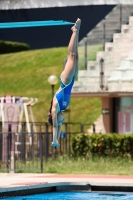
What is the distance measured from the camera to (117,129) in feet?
95.5

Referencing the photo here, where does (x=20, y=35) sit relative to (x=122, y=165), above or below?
above

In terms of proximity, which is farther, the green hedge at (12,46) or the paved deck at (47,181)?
the green hedge at (12,46)

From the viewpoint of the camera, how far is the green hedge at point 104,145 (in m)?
22.8

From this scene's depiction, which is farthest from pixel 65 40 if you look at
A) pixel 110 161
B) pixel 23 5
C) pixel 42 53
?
pixel 23 5

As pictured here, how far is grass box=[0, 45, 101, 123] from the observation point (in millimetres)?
35219

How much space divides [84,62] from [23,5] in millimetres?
19041

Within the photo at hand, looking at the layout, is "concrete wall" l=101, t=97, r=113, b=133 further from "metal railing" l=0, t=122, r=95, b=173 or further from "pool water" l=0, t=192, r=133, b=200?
"pool water" l=0, t=192, r=133, b=200

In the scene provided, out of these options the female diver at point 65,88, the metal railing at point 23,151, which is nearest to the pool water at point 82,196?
the female diver at point 65,88

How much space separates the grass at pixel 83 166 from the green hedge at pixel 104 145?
1.26 feet

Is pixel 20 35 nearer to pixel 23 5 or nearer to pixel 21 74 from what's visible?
pixel 21 74

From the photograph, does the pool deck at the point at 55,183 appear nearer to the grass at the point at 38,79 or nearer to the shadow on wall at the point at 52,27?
the grass at the point at 38,79

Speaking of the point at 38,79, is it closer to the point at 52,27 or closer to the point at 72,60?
the point at 52,27

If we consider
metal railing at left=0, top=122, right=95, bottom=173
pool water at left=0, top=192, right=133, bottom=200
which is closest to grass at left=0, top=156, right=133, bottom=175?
metal railing at left=0, top=122, right=95, bottom=173

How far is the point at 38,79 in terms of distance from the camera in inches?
1561
